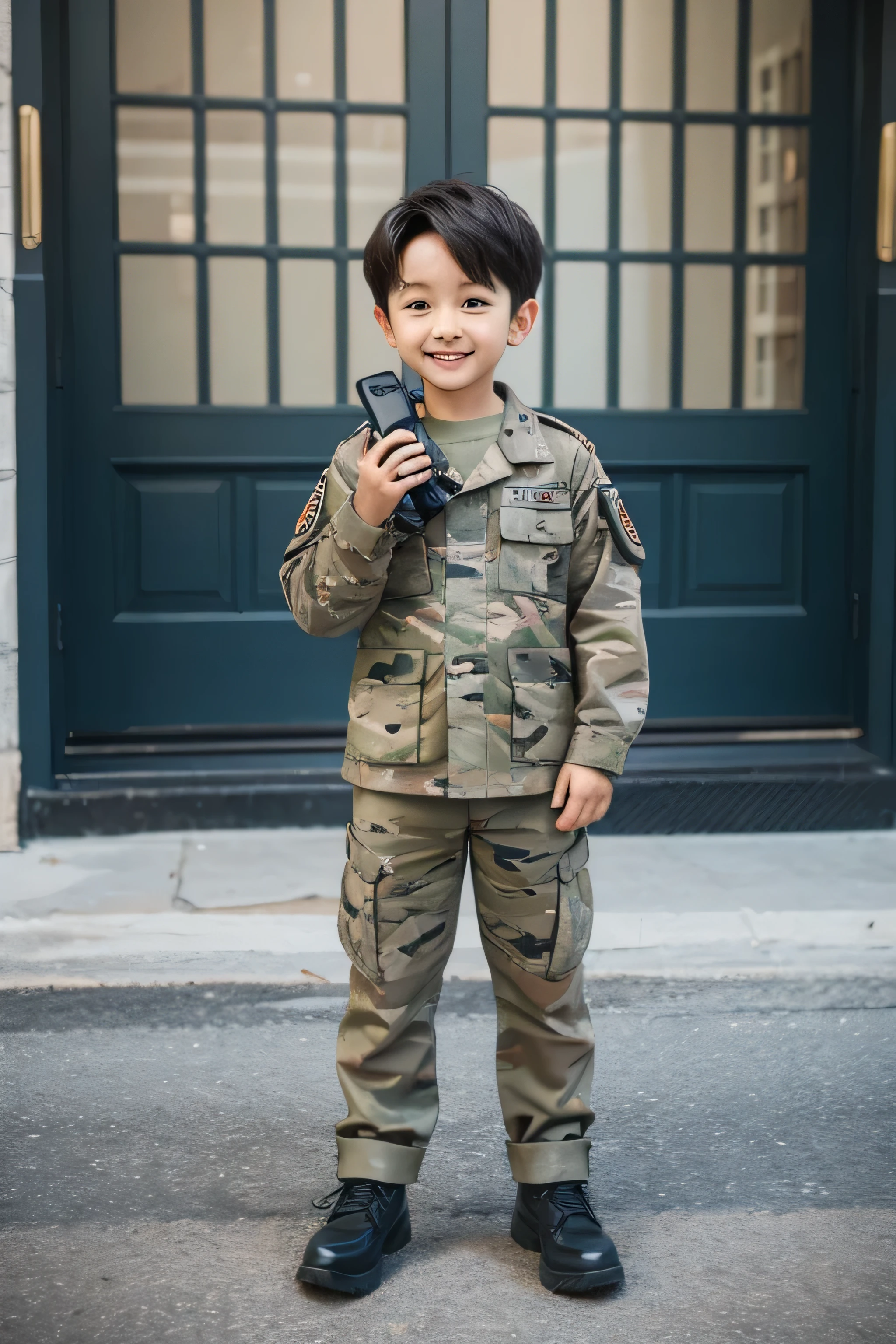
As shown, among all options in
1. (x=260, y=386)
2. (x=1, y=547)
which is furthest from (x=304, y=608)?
(x=260, y=386)

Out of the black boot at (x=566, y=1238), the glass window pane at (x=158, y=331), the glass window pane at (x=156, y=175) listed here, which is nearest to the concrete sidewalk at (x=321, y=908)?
the black boot at (x=566, y=1238)

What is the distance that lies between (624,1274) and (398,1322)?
371 millimetres

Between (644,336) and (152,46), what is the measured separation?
1895mm

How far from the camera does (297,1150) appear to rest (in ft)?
8.20

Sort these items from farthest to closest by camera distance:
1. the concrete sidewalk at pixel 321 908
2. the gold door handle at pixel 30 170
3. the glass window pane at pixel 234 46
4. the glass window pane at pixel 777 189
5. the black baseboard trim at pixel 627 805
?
the glass window pane at pixel 777 189
the glass window pane at pixel 234 46
the black baseboard trim at pixel 627 805
the gold door handle at pixel 30 170
the concrete sidewalk at pixel 321 908

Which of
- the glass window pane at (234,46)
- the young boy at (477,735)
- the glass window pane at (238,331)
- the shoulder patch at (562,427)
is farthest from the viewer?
→ the glass window pane at (238,331)

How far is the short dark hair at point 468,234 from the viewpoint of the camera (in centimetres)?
194

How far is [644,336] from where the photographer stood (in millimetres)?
4758

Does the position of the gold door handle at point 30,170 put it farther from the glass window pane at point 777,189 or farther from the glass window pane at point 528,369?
the glass window pane at point 777,189

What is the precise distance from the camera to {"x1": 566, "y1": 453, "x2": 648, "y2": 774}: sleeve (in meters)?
2.05

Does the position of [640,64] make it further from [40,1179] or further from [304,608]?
[40,1179]

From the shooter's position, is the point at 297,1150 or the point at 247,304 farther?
the point at 247,304

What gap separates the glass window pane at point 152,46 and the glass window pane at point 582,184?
128 cm

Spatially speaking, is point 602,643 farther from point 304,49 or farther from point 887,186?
point 304,49
